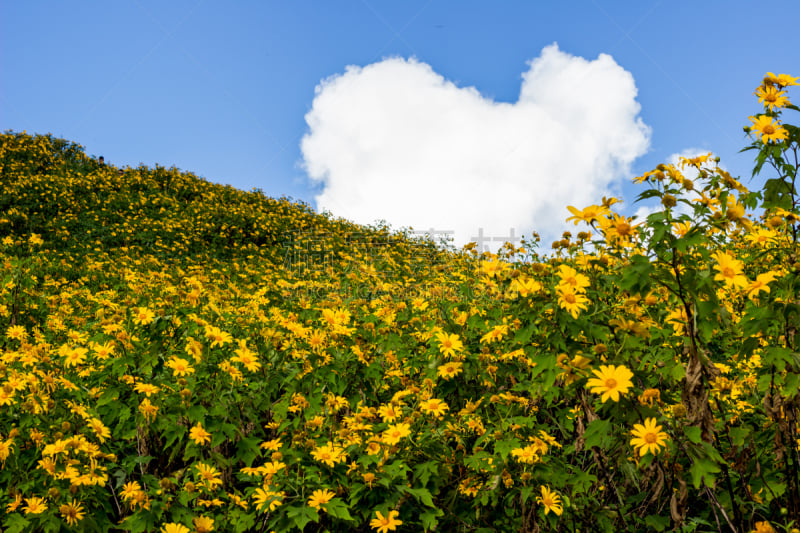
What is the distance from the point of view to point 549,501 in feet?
6.92

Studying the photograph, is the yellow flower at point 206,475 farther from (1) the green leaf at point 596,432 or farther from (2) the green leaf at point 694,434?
(2) the green leaf at point 694,434

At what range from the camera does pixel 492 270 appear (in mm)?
2686

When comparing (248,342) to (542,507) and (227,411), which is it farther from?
(542,507)

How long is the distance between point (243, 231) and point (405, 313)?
10048 mm

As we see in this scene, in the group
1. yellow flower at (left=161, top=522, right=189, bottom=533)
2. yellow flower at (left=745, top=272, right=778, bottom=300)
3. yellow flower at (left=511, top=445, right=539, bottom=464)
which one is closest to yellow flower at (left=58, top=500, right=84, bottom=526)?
yellow flower at (left=161, top=522, right=189, bottom=533)

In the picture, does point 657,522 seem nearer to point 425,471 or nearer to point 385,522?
point 425,471

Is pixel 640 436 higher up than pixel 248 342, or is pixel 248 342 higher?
pixel 248 342

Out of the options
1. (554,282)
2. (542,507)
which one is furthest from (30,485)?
(554,282)

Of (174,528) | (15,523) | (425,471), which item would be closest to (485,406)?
(425,471)

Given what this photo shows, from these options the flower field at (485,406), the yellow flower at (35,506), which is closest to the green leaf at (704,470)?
the flower field at (485,406)

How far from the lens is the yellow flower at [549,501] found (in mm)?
2088

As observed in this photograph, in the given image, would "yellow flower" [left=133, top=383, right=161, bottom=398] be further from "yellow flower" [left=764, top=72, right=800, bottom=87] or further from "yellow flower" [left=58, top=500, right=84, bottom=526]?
"yellow flower" [left=764, top=72, right=800, bottom=87]

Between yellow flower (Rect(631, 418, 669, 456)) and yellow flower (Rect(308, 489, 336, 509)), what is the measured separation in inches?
50.6

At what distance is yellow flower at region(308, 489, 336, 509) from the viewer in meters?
2.06
